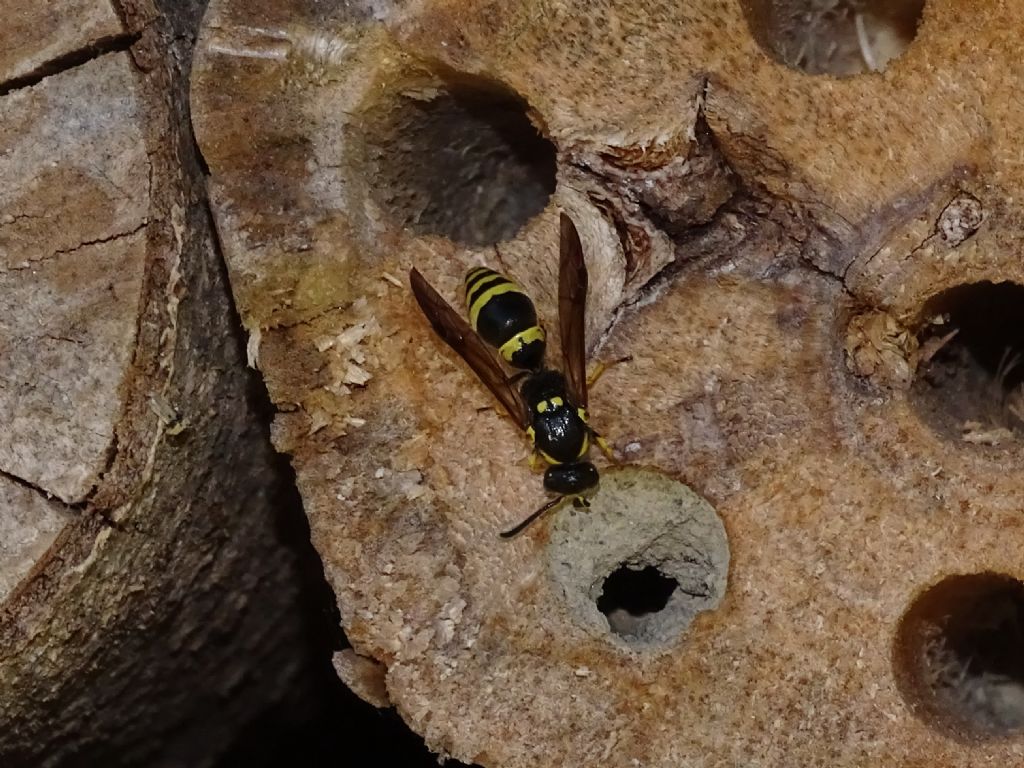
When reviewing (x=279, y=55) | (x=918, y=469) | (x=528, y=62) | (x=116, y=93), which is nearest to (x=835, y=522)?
(x=918, y=469)

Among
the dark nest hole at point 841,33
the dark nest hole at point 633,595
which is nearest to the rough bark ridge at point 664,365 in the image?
the dark nest hole at point 633,595

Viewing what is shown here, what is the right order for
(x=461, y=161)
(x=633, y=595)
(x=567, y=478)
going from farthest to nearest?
(x=461, y=161)
(x=633, y=595)
(x=567, y=478)

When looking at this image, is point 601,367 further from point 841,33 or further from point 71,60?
point 841,33

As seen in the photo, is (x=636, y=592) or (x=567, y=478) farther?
(x=636, y=592)

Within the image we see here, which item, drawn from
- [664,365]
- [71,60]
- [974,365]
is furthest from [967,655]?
[71,60]

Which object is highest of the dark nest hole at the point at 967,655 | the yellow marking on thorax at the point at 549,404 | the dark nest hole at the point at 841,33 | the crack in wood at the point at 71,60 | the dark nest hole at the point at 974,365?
the crack in wood at the point at 71,60

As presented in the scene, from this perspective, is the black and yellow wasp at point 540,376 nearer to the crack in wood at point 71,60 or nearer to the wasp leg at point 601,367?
the wasp leg at point 601,367
